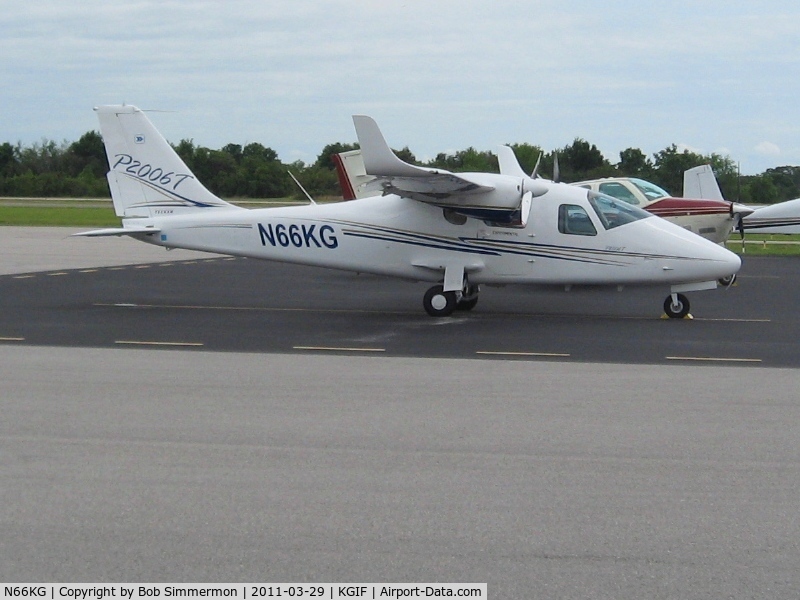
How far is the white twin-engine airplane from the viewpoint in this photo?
603 inches

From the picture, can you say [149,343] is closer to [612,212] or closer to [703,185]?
[612,212]

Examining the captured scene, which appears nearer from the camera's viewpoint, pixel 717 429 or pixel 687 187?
pixel 717 429

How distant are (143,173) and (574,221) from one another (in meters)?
7.03

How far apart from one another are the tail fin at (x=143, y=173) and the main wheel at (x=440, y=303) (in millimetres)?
3877

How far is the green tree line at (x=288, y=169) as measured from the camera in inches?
1823

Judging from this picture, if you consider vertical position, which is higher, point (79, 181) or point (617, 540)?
point (79, 181)

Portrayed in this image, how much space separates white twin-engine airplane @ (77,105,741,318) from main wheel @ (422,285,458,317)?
2 cm

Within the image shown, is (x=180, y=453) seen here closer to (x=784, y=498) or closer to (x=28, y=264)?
(x=784, y=498)

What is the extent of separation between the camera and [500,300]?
18.6 meters

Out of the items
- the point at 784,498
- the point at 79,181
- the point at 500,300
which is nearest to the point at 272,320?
the point at 500,300

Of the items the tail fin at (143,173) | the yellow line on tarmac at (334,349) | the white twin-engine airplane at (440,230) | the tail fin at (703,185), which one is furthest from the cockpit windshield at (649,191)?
the yellow line on tarmac at (334,349)

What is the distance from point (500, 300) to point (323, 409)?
10.5 metres

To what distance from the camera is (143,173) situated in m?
16.9

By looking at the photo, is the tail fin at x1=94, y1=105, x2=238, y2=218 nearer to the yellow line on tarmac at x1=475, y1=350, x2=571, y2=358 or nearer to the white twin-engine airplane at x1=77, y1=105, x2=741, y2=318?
the white twin-engine airplane at x1=77, y1=105, x2=741, y2=318
